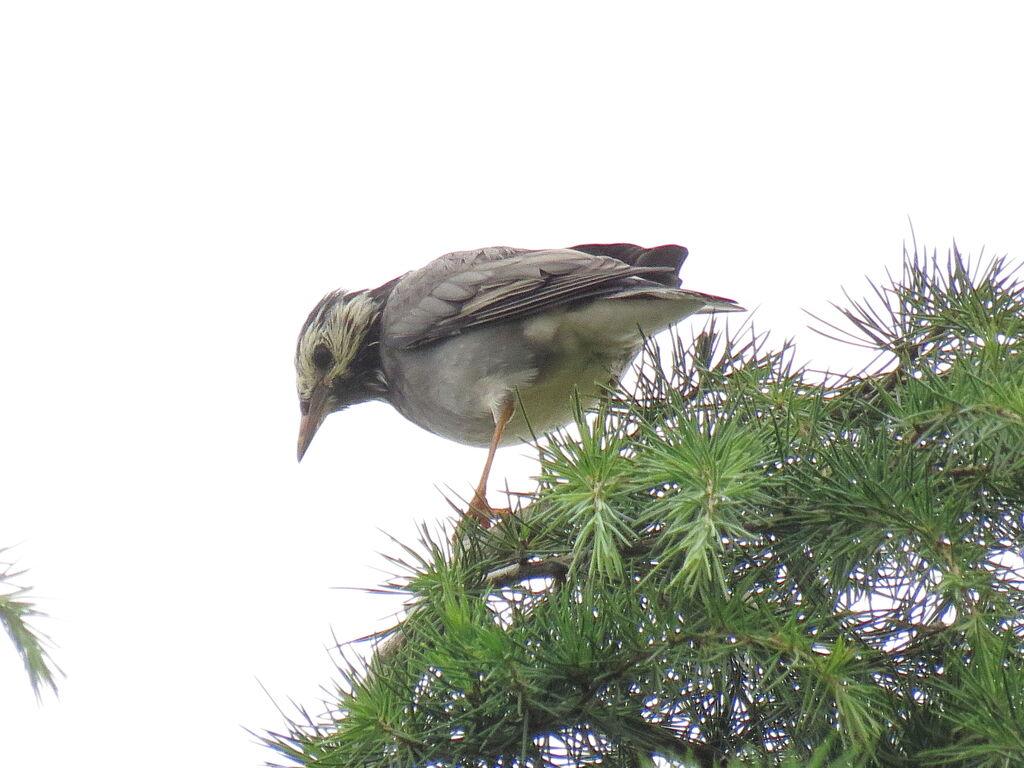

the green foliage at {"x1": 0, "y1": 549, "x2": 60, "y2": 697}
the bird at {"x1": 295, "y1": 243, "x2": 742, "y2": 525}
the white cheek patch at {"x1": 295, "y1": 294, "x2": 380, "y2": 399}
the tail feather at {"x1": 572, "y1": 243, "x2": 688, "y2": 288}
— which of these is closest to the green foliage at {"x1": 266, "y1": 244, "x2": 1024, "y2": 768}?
the green foliage at {"x1": 0, "y1": 549, "x2": 60, "y2": 697}

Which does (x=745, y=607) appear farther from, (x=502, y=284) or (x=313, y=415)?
(x=313, y=415)

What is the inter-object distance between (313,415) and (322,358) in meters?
0.28

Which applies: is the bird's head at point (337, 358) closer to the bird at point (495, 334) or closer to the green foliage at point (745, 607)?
the bird at point (495, 334)

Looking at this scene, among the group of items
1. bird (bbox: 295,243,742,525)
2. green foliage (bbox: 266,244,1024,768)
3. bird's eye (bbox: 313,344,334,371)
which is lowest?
green foliage (bbox: 266,244,1024,768)

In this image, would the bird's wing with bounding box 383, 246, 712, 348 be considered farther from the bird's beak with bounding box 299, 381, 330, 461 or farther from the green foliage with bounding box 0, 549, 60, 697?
the green foliage with bounding box 0, 549, 60, 697

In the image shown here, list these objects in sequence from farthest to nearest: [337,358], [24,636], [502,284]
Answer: [337,358] < [502,284] < [24,636]

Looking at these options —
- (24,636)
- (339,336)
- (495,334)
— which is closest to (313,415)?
(339,336)

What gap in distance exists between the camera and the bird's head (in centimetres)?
500

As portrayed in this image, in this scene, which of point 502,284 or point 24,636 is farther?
point 502,284

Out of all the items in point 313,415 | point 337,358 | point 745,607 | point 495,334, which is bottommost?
point 745,607

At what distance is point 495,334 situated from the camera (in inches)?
175

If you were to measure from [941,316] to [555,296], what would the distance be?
2180 mm

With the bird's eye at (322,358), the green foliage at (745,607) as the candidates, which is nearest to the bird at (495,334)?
the bird's eye at (322,358)

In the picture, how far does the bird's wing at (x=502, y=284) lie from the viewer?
4.21 metres
